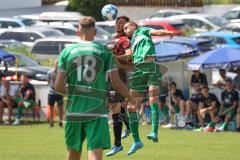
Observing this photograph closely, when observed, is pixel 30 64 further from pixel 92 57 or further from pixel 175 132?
pixel 92 57

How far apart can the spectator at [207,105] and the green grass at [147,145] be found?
0.88 metres

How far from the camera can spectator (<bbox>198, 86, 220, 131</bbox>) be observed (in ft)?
76.1

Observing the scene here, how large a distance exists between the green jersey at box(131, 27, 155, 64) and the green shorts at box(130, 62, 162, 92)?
128mm

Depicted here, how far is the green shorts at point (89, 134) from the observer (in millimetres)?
A: 10148

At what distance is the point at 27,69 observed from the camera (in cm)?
3167

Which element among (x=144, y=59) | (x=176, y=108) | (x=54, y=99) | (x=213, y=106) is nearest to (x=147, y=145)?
(x=144, y=59)

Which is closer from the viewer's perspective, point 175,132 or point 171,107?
point 175,132

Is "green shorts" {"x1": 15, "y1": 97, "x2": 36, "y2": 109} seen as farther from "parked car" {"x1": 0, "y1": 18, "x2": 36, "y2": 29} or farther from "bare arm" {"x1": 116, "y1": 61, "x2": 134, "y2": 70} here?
"parked car" {"x1": 0, "y1": 18, "x2": 36, "y2": 29}

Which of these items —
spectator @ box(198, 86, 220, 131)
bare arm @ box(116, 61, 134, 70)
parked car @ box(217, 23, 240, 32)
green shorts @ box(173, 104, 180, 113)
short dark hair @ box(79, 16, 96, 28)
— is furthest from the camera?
parked car @ box(217, 23, 240, 32)

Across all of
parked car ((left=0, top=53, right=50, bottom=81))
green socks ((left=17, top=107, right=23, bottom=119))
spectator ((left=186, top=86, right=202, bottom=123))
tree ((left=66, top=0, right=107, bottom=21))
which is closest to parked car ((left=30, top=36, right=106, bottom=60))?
parked car ((left=0, top=53, right=50, bottom=81))

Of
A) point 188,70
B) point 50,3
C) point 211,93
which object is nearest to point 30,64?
point 188,70

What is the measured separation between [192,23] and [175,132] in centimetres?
2792

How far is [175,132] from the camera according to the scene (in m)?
22.2

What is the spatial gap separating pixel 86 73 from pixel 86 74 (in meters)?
0.02
